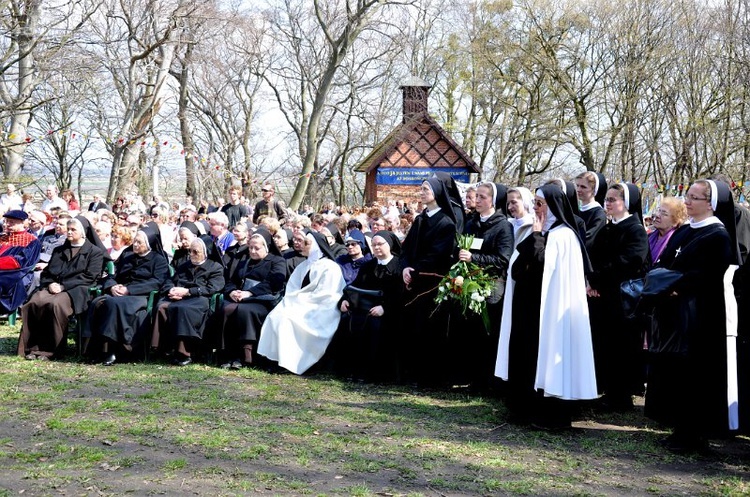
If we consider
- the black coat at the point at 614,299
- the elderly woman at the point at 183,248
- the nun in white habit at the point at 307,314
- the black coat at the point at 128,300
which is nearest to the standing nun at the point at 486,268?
the black coat at the point at 614,299

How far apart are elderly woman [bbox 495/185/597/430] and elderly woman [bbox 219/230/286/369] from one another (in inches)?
140

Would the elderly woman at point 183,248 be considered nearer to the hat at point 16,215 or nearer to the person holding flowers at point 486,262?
the hat at point 16,215

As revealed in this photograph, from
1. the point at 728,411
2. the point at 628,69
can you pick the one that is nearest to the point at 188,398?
the point at 728,411

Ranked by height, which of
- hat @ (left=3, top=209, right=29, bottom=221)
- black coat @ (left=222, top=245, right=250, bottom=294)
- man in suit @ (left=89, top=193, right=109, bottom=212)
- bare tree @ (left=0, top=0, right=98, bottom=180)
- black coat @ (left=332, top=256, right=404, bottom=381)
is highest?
bare tree @ (left=0, top=0, right=98, bottom=180)

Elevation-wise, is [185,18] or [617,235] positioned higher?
[185,18]

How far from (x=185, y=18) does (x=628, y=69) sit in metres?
18.5

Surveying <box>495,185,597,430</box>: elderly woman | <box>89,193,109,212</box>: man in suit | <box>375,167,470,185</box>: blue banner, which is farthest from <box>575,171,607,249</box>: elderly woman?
<box>375,167,470,185</box>: blue banner

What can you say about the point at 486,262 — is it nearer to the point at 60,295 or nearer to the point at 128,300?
the point at 128,300

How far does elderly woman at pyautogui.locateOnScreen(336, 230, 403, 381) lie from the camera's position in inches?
339

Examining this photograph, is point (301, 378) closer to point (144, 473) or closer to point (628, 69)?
point (144, 473)

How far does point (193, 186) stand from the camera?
3488 cm

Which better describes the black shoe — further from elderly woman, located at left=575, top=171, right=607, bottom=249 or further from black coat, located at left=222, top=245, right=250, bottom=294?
elderly woman, located at left=575, top=171, right=607, bottom=249

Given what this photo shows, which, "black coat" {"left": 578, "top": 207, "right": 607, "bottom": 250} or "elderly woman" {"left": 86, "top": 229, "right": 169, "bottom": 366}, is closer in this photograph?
"black coat" {"left": 578, "top": 207, "right": 607, "bottom": 250}

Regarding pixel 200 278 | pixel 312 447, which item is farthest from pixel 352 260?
pixel 312 447
